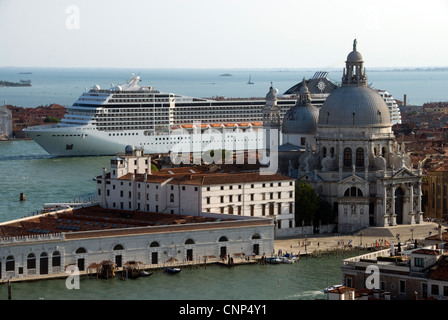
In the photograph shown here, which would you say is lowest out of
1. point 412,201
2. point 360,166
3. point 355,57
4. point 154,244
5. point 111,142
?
point 154,244

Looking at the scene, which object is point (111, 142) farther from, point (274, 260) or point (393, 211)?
point (274, 260)

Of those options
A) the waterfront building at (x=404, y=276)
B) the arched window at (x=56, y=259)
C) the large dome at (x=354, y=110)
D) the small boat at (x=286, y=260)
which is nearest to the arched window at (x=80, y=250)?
the arched window at (x=56, y=259)

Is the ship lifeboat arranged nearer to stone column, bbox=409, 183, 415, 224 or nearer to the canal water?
stone column, bbox=409, 183, 415, 224

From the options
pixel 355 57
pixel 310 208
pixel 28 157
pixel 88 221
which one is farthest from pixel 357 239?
pixel 28 157

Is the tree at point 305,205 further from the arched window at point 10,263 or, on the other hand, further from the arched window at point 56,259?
the arched window at point 10,263

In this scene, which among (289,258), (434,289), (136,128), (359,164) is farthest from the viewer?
(136,128)

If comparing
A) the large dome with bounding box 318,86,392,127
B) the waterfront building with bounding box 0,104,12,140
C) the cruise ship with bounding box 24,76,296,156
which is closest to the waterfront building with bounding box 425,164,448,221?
the large dome with bounding box 318,86,392,127
